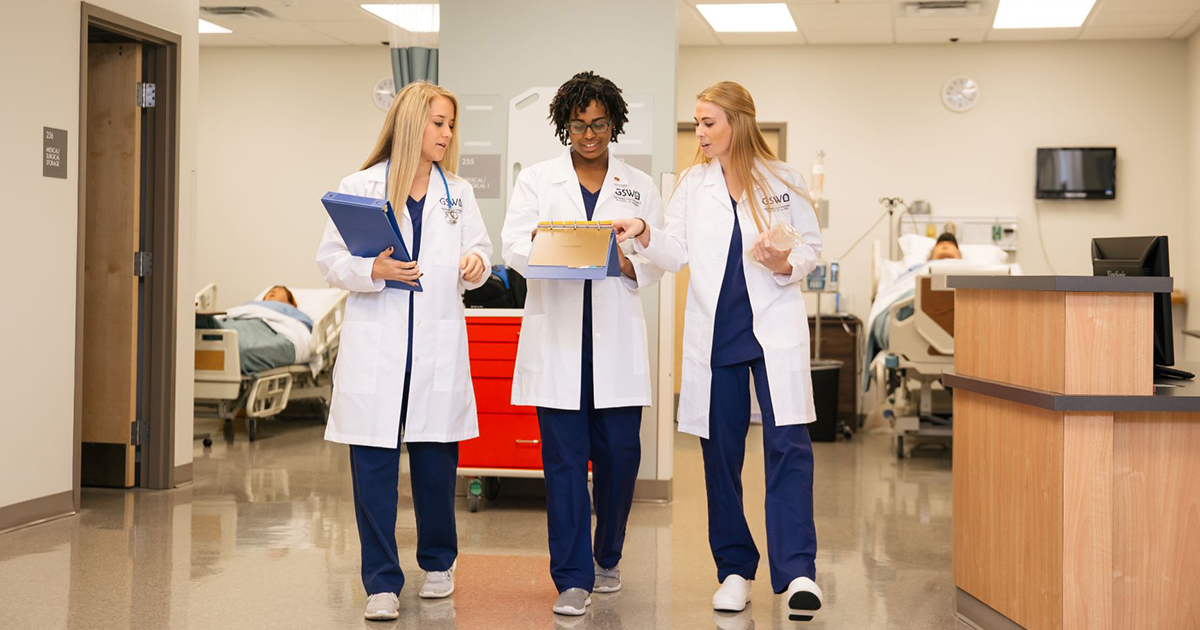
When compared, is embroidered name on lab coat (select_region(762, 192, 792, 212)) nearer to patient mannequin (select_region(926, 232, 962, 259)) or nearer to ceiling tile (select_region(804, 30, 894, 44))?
patient mannequin (select_region(926, 232, 962, 259))

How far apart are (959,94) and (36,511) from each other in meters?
7.11

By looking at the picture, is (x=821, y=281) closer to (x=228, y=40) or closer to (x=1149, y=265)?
(x=1149, y=265)

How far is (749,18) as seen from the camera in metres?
8.04

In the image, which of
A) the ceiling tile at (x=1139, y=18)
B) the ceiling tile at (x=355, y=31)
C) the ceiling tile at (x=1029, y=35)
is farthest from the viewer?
the ceiling tile at (x=355, y=31)

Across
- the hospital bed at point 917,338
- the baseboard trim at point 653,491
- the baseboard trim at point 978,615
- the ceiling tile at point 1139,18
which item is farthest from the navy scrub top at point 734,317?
the ceiling tile at point 1139,18

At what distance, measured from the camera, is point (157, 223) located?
5320mm

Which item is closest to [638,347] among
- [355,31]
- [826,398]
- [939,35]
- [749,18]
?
[826,398]

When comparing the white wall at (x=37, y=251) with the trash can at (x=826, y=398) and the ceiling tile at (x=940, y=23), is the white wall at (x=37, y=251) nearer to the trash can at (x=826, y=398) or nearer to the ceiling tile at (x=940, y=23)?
the trash can at (x=826, y=398)

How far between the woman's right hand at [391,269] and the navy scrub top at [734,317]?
2.95 feet

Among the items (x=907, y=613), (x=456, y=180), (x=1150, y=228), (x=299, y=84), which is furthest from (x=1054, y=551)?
(x=299, y=84)

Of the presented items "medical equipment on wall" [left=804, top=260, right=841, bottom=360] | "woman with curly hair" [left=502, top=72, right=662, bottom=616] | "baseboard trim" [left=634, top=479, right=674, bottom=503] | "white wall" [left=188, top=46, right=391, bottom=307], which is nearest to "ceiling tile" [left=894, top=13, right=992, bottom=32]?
"medical equipment on wall" [left=804, top=260, right=841, bottom=360]

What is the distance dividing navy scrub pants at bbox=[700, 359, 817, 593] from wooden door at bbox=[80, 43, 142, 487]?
3.24m

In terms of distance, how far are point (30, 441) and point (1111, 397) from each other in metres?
4.02

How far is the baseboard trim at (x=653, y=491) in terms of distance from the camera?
5172 millimetres
